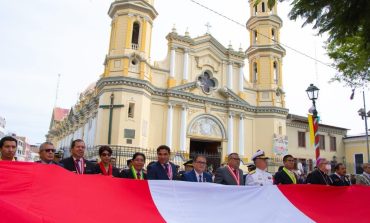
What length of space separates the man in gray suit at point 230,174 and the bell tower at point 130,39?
18316 mm

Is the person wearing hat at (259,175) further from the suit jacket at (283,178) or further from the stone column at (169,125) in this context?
the stone column at (169,125)

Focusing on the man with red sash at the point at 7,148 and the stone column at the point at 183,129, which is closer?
the man with red sash at the point at 7,148

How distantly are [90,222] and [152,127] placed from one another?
2188 centimetres

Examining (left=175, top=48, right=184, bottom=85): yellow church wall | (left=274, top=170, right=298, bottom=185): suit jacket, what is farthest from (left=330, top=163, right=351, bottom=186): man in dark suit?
(left=175, top=48, right=184, bottom=85): yellow church wall

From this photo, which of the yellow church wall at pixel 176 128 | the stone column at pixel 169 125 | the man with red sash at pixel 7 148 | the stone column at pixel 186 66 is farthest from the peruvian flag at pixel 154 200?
the stone column at pixel 186 66

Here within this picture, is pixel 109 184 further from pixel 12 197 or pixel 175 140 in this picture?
pixel 175 140

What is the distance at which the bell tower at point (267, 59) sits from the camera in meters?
31.3

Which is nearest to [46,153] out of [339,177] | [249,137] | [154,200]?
[154,200]

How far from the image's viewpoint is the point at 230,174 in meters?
6.92

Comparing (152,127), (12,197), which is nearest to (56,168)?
(12,197)

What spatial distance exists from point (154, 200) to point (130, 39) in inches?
847

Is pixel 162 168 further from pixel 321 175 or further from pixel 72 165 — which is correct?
pixel 321 175

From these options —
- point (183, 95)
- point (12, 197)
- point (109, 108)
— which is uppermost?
point (183, 95)

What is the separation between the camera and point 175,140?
26547 mm
